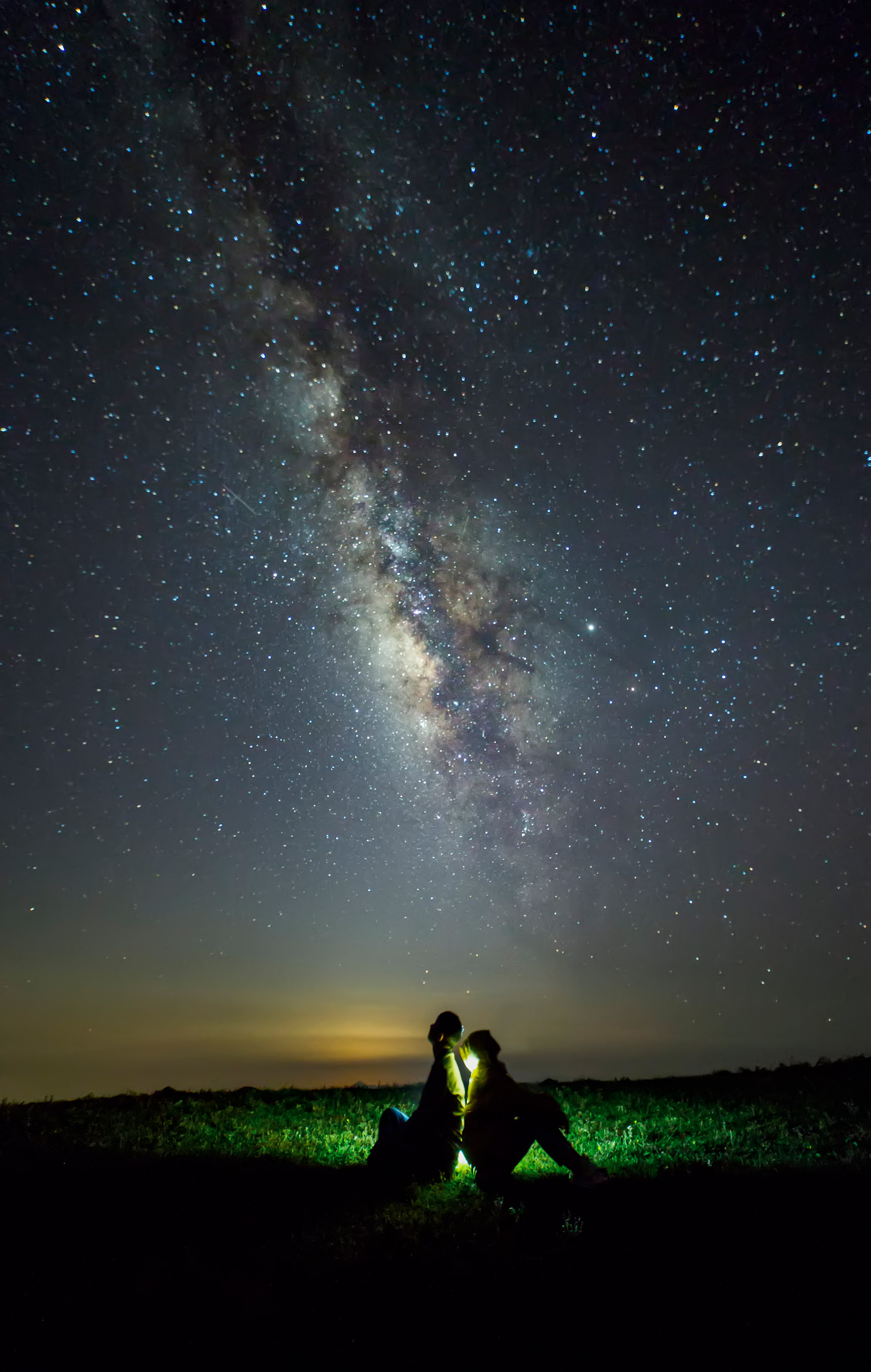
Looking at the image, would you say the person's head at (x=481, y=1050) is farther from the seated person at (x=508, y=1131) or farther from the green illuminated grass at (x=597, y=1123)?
the green illuminated grass at (x=597, y=1123)

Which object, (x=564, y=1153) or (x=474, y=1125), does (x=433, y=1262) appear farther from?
(x=474, y=1125)

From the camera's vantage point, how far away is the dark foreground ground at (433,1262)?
4.53 m

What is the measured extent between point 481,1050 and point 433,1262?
3028mm

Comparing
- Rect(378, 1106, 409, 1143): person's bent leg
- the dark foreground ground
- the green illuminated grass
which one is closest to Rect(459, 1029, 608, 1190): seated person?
the dark foreground ground

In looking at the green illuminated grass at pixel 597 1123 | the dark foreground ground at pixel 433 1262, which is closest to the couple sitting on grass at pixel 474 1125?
the dark foreground ground at pixel 433 1262

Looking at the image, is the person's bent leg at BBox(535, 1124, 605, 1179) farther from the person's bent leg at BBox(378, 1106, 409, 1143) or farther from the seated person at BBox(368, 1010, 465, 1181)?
the person's bent leg at BBox(378, 1106, 409, 1143)

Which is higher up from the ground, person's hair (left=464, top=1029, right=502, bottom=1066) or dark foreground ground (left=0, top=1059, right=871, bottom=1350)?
person's hair (left=464, top=1029, right=502, bottom=1066)

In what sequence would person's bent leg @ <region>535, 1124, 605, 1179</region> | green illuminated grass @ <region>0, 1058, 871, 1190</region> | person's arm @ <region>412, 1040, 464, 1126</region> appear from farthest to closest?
1. green illuminated grass @ <region>0, 1058, 871, 1190</region>
2. person's arm @ <region>412, 1040, 464, 1126</region>
3. person's bent leg @ <region>535, 1124, 605, 1179</region>

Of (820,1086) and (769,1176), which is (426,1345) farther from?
(820,1086)

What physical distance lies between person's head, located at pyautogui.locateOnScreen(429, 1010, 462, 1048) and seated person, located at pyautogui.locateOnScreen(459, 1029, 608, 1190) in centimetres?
80

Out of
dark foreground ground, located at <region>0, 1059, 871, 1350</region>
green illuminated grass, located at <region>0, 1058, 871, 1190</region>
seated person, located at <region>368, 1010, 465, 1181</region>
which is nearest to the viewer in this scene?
dark foreground ground, located at <region>0, 1059, 871, 1350</region>

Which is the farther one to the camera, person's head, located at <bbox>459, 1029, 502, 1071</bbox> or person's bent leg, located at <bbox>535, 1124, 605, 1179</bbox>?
person's head, located at <bbox>459, 1029, 502, 1071</bbox>

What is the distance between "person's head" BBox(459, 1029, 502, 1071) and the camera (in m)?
8.47

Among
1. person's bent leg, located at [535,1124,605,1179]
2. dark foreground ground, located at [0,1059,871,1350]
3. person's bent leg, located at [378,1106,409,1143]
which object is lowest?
dark foreground ground, located at [0,1059,871,1350]
